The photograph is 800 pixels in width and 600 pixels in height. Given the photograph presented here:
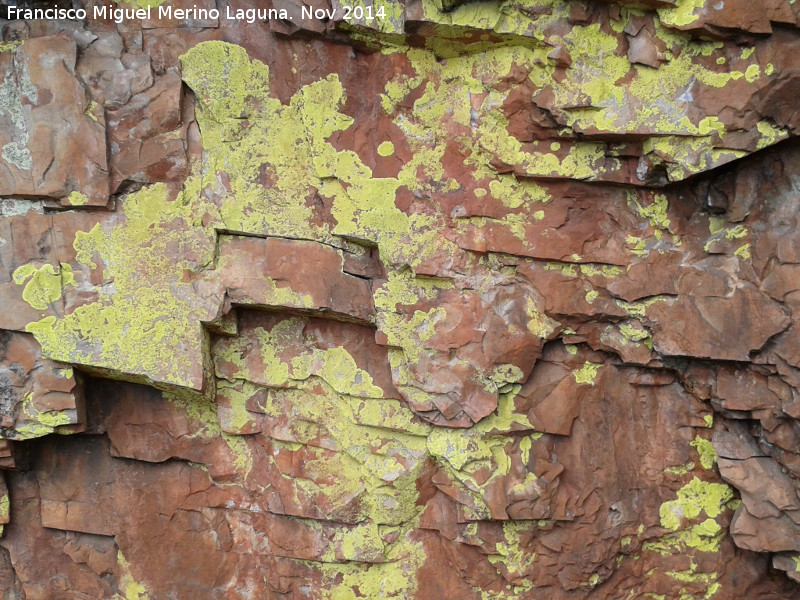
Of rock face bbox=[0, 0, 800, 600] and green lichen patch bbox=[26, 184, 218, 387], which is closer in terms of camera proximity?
rock face bbox=[0, 0, 800, 600]

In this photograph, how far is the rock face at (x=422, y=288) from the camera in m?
4.00

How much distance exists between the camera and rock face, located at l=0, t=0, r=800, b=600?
158 inches

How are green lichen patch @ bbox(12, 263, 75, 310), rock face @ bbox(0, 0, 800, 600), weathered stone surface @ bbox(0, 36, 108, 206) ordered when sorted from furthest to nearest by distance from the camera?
green lichen patch @ bbox(12, 263, 75, 310) → weathered stone surface @ bbox(0, 36, 108, 206) → rock face @ bbox(0, 0, 800, 600)

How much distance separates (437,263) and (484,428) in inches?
47.3

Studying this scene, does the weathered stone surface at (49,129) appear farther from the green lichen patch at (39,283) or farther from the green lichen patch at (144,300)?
the green lichen patch at (39,283)

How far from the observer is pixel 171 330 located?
14.6 ft

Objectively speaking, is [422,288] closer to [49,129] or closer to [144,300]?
[144,300]

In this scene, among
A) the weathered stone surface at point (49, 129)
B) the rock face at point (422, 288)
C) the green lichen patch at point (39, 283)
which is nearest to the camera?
the rock face at point (422, 288)

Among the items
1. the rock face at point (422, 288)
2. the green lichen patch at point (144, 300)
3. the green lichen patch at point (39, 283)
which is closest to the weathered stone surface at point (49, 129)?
the rock face at point (422, 288)

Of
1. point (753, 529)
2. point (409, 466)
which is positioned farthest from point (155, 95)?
point (753, 529)

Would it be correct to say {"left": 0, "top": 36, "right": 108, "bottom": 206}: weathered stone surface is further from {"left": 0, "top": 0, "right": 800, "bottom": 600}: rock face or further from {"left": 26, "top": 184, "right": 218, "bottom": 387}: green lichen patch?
{"left": 26, "top": 184, "right": 218, "bottom": 387}: green lichen patch

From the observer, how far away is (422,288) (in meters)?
4.48

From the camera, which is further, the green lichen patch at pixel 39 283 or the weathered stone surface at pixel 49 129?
the green lichen patch at pixel 39 283

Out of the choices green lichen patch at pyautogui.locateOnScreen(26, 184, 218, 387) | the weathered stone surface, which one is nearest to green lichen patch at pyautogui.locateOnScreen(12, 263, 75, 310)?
green lichen patch at pyautogui.locateOnScreen(26, 184, 218, 387)
